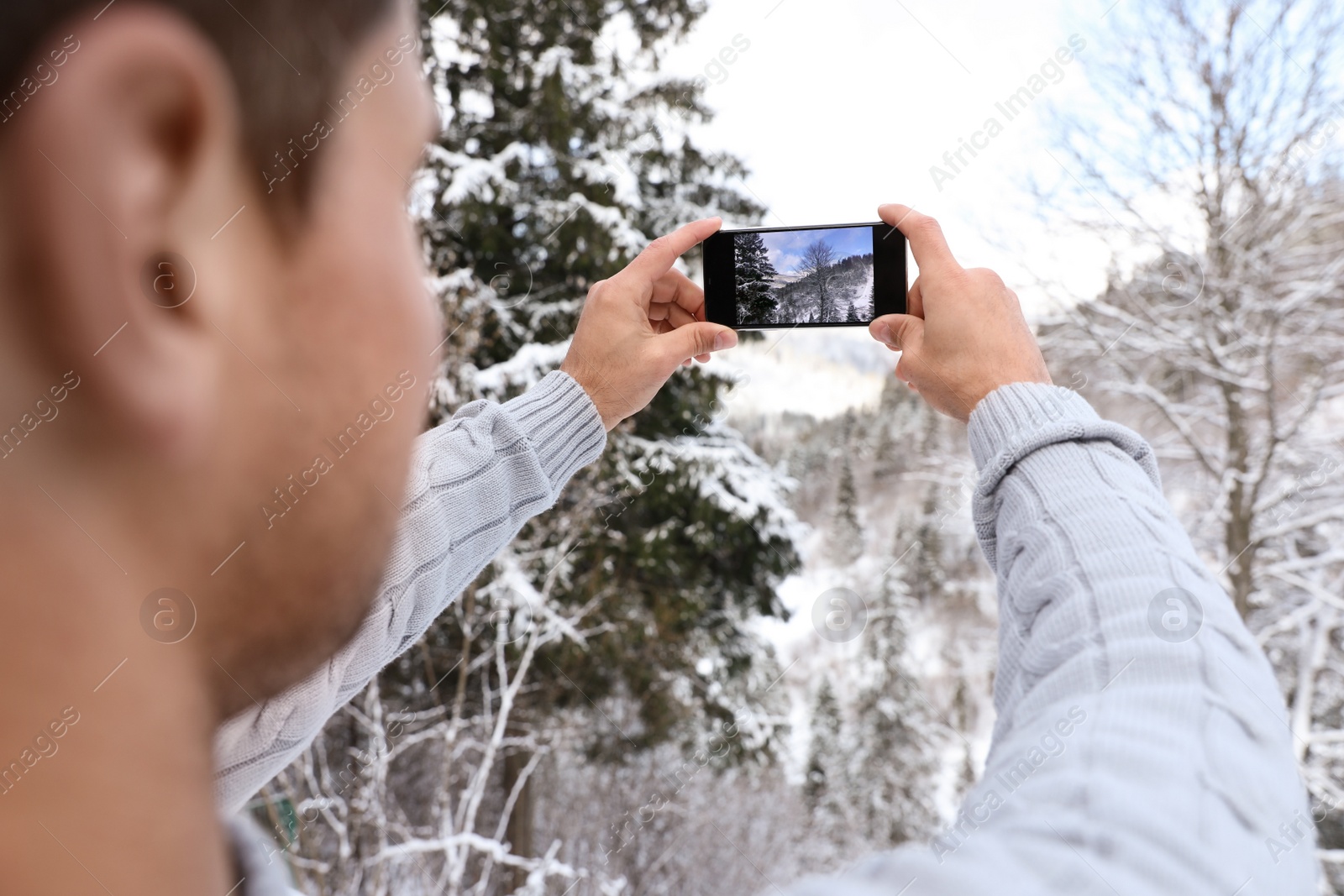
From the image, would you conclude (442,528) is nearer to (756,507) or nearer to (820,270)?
(820,270)

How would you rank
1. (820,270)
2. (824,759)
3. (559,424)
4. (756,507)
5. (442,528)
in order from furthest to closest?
(824,759), (756,507), (820,270), (559,424), (442,528)

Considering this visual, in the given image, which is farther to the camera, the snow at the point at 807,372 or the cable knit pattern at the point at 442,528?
the snow at the point at 807,372

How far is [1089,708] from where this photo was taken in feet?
1.23

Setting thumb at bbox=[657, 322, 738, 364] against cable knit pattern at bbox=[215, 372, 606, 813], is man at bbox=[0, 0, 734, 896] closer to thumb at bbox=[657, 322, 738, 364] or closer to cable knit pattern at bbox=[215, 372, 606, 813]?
cable knit pattern at bbox=[215, 372, 606, 813]

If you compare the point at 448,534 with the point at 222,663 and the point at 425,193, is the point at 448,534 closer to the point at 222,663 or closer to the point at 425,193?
the point at 222,663

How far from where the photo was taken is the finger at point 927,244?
82cm

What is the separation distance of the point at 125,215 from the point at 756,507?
3386mm

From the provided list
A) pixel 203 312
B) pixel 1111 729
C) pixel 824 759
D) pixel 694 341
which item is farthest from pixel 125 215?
pixel 824 759

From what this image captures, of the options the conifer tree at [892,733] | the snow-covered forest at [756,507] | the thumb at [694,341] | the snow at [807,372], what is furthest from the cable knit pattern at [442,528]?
the conifer tree at [892,733]

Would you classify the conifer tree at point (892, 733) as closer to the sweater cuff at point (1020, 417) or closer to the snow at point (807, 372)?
the snow at point (807, 372)

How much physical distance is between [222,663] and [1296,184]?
12.9ft

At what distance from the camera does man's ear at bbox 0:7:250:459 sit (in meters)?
0.19

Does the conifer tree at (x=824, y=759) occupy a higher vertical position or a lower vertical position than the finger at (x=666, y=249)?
lower

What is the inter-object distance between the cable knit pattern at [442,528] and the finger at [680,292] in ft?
0.67
